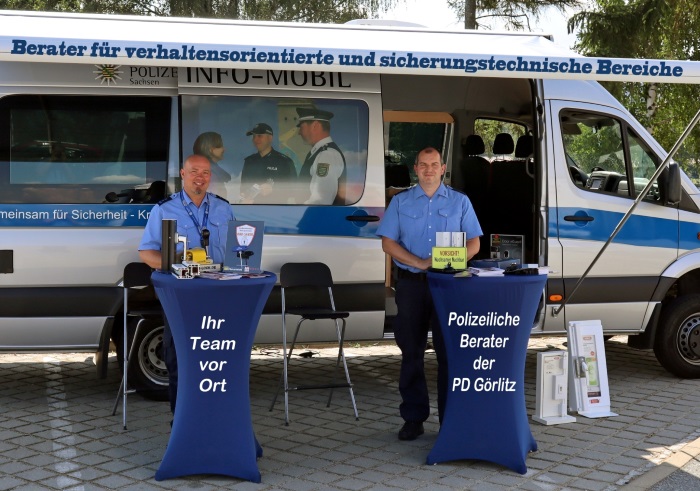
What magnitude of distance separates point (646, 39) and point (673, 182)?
652 centimetres

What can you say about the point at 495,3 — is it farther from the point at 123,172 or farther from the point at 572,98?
the point at 123,172

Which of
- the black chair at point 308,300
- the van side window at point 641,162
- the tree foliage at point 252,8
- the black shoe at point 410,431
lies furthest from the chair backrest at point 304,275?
the tree foliage at point 252,8

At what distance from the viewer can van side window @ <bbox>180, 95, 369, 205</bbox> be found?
21.5 feet

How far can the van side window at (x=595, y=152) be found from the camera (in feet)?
23.9

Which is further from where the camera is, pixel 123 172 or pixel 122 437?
pixel 123 172

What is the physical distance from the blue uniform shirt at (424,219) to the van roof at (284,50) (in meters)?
0.72

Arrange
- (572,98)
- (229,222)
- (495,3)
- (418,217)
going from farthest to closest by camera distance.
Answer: (495,3) → (572,98) → (418,217) → (229,222)

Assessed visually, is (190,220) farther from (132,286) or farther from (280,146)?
(280,146)

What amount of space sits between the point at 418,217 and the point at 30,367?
376 centimetres

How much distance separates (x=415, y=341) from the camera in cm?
580

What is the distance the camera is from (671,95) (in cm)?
1609

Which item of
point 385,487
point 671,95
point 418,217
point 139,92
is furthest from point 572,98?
point 671,95

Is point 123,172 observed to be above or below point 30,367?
above

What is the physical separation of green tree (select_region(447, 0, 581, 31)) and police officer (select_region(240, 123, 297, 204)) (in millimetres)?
5467
